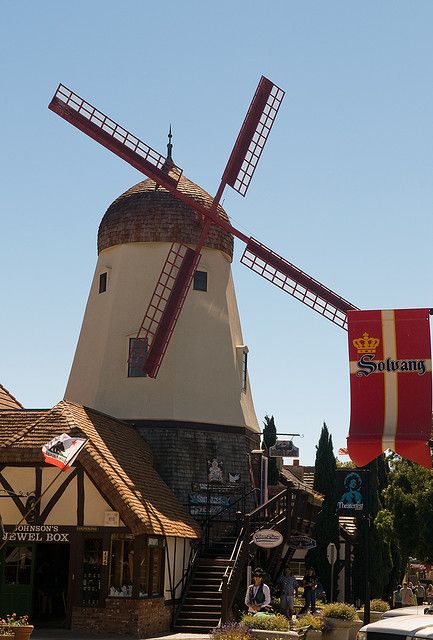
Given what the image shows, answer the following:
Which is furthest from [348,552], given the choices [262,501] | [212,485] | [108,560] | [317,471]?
[108,560]

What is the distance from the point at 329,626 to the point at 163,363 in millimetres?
11831

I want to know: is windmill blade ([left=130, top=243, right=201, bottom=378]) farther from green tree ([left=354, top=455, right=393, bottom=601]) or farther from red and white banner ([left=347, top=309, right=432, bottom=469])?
red and white banner ([left=347, top=309, right=432, bottom=469])

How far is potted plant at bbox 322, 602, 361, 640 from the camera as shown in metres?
24.3

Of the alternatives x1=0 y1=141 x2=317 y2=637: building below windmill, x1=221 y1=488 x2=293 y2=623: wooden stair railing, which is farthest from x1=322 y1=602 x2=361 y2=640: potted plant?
x1=0 y1=141 x2=317 y2=637: building below windmill

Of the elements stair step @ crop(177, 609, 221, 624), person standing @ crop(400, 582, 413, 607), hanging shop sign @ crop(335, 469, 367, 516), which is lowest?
stair step @ crop(177, 609, 221, 624)

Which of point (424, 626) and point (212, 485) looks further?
point (212, 485)

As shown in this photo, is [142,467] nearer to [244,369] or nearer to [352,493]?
[352,493]

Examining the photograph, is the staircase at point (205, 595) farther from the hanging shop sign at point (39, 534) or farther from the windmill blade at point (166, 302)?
the windmill blade at point (166, 302)

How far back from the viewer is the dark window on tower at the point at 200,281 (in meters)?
34.7

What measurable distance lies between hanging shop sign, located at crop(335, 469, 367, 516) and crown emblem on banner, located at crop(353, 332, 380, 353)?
9.39 m

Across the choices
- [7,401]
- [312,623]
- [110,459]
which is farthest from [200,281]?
[312,623]

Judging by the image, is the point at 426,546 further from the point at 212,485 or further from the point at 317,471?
the point at 317,471

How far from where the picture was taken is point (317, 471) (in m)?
40.5

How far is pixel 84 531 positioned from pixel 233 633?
6359 mm
